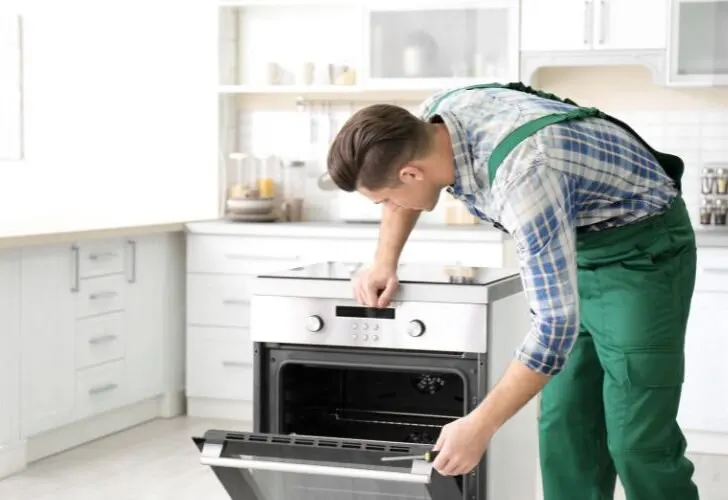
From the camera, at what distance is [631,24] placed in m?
5.02

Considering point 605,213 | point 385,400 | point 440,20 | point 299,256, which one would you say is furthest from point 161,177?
point 605,213

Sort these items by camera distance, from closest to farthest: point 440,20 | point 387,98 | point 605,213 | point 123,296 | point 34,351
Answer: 1. point 605,213
2. point 34,351
3. point 123,296
4. point 440,20
5. point 387,98

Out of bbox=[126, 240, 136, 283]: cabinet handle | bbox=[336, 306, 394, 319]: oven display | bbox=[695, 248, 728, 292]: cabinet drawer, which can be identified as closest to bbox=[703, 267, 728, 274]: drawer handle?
bbox=[695, 248, 728, 292]: cabinet drawer

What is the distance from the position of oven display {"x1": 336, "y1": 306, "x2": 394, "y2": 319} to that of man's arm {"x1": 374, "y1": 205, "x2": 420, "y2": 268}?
0.33 ft

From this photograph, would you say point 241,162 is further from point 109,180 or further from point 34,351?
point 34,351

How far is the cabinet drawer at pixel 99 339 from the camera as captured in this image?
4645 mm

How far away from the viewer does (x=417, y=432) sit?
9.52 ft

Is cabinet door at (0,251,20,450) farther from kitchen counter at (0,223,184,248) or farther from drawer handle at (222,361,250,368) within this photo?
drawer handle at (222,361,250,368)

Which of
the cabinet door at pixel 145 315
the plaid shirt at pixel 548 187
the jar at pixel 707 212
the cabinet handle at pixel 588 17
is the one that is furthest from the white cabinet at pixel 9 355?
the jar at pixel 707 212

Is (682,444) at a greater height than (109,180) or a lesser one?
lesser

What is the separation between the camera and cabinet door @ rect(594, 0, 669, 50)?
197 inches

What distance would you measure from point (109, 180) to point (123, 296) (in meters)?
1.22

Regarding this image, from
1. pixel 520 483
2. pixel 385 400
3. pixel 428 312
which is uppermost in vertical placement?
pixel 428 312

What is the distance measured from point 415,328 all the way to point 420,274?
25 cm
